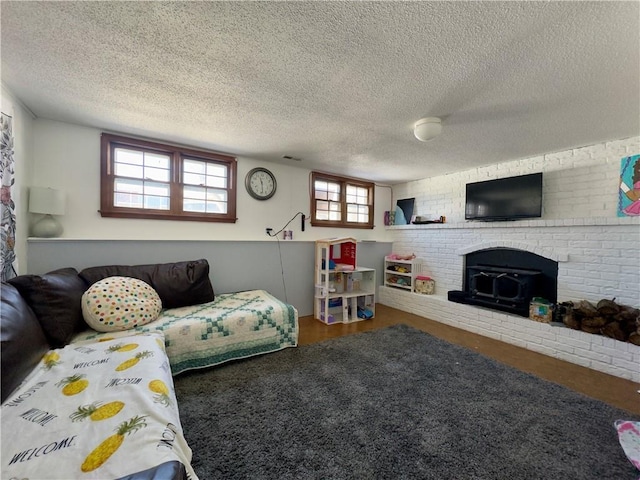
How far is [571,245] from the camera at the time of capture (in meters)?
2.70

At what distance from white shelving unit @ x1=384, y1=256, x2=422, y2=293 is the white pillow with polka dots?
3.49 metres

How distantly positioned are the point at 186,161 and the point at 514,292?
14.1 ft

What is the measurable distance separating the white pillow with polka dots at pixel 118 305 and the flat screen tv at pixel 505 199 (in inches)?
155

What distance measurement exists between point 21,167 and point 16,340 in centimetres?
175

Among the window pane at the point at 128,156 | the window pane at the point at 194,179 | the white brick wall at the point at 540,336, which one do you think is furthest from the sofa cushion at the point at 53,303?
the white brick wall at the point at 540,336

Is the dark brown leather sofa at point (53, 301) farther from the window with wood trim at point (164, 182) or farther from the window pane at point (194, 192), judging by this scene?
the window pane at point (194, 192)

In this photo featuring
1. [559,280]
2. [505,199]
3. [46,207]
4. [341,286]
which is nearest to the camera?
[46,207]

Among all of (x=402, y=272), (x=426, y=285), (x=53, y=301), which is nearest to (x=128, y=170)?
(x=53, y=301)

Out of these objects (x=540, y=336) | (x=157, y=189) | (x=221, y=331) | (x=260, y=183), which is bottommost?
(x=540, y=336)

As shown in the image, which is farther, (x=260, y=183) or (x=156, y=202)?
(x=260, y=183)

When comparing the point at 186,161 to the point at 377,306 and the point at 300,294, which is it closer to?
the point at 300,294

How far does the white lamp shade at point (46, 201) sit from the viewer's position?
214 centimetres

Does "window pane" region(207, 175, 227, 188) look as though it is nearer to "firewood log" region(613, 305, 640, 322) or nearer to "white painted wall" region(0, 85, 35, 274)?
"white painted wall" region(0, 85, 35, 274)

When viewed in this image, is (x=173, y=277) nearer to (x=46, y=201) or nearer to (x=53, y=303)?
(x=53, y=303)
